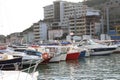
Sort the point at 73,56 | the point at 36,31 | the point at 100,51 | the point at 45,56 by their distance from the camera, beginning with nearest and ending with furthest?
the point at 45,56 → the point at 73,56 → the point at 100,51 → the point at 36,31

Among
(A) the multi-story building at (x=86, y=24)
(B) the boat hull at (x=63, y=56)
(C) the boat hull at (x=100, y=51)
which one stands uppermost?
(A) the multi-story building at (x=86, y=24)

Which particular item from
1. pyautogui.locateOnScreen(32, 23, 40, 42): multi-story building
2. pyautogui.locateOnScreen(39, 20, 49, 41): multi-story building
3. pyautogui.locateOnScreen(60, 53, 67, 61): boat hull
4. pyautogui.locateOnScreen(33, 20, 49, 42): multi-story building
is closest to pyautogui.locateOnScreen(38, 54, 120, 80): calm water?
pyautogui.locateOnScreen(60, 53, 67, 61): boat hull

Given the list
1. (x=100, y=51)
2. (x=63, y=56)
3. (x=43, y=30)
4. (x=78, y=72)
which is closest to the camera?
(x=78, y=72)

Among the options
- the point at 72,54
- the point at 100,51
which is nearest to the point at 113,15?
the point at 100,51

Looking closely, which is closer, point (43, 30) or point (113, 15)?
point (113, 15)

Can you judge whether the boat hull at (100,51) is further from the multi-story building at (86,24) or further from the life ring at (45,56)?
the multi-story building at (86,24)

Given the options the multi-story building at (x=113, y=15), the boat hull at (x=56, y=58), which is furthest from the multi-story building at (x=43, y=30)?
the boat hull at (x=56, y=58)

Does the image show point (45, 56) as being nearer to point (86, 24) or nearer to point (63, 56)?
point (63, 56)

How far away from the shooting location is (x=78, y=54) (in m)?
47.5

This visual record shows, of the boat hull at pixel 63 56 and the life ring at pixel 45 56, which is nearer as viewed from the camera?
the life ring at pixel 45 56

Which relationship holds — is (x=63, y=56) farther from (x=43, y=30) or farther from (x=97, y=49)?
(x=43, y=30)

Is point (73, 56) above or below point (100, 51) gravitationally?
above

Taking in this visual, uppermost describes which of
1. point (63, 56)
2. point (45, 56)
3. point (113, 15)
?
point (113, 15)

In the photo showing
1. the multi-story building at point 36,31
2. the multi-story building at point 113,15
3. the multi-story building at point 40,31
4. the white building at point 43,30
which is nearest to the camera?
the multi-story building at point 113,15
